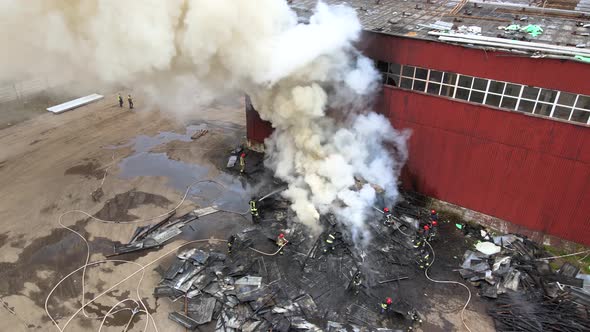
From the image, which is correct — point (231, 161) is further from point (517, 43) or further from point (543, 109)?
point (543, 109)

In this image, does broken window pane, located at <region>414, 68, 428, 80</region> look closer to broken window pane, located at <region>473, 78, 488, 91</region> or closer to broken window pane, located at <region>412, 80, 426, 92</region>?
broken window pane, located at <region>412, 80, 426, 92</region>

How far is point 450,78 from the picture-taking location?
1298 centimetres

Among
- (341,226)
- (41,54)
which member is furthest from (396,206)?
(41,54)

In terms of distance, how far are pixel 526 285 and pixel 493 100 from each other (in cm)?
559

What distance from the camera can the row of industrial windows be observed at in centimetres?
1130

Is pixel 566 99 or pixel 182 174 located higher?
pixel 566 99

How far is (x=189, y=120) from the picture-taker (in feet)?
71.7

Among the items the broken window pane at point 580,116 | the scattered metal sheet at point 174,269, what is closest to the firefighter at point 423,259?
the broken window pane at point 580,116

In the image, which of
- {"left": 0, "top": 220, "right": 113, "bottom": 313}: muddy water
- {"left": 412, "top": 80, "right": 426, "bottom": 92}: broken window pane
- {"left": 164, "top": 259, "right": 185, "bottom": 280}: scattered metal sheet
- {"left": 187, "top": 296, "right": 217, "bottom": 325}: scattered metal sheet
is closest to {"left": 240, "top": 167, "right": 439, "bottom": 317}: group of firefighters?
{"left": 164, "top": 259, "right": 185, "bottom": 280}: scattered metal sheet

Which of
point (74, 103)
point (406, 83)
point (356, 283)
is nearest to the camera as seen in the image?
point (356, 283)

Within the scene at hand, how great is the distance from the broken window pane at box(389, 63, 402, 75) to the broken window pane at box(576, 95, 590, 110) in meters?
5.36

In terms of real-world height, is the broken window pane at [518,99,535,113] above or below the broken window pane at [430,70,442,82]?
below

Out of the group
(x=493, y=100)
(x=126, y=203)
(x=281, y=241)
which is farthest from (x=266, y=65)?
(x=126, y=203)

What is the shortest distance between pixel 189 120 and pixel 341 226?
12.6 meters
